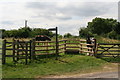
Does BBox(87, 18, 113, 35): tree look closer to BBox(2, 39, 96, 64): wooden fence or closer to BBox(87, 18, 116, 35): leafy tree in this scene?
BBox(87, 18, 116, 35): leafy tree

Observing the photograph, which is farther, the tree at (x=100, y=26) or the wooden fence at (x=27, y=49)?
the tree at (x=100, y=26)

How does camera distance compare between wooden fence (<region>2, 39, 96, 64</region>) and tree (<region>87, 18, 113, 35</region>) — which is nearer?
wooden fence (<region>2, 39, 96, 64</region>)

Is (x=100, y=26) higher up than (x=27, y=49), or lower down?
higher up

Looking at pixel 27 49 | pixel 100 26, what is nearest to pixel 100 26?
pixel 100 26

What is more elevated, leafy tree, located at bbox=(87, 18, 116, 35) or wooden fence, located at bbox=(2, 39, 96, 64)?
leafy tree, located at bbox=(87, 18, 116, 35)

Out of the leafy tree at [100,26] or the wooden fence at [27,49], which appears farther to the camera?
the leafy tree at [100,26]

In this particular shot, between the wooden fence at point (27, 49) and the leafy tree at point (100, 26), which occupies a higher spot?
the leafy tree at point (100, 26)

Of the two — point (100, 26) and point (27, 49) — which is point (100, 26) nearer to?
point (100, 26)

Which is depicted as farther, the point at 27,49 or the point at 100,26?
the point at 100,26

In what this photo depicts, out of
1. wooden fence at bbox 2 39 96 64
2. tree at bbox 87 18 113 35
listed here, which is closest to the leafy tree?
tree at bbox 87 18 113 35

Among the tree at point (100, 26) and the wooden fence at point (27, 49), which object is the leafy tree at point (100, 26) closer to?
the tree at point (100, 26)

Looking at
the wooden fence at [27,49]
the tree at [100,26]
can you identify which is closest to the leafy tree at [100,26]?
the tree at [100,26]

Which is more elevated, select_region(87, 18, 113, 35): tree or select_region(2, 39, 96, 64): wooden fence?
select_region(87, 18, 113, 35): tree

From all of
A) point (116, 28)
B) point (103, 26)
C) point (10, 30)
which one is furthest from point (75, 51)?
point (103, 26)
